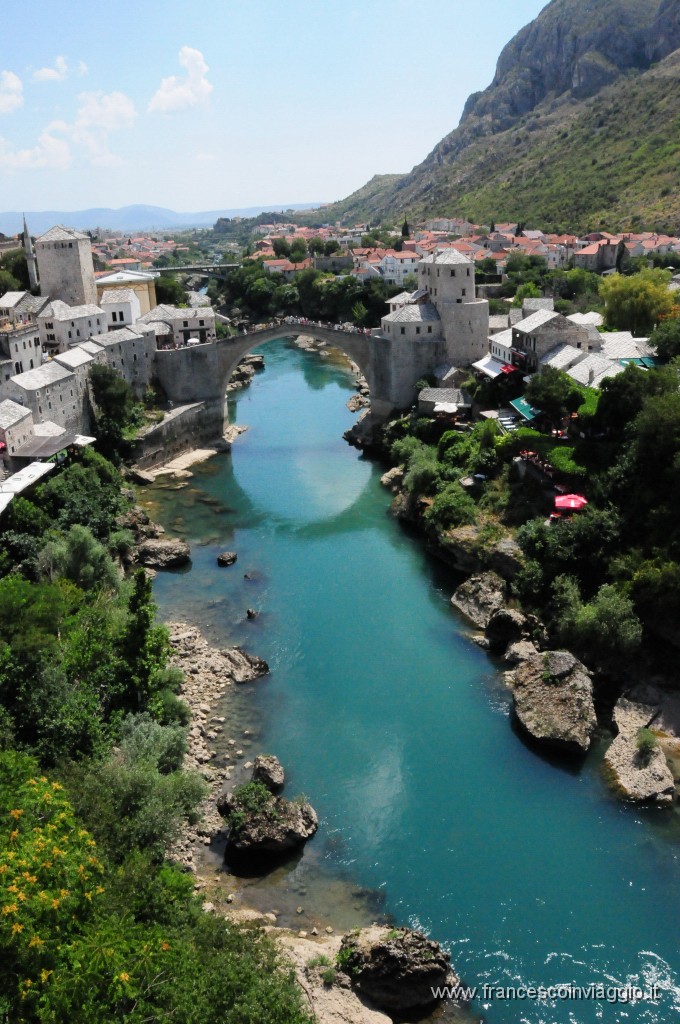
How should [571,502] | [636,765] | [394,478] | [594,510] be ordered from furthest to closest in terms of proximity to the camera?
[394,478]
[571,502]
[594,510]
[636,765]

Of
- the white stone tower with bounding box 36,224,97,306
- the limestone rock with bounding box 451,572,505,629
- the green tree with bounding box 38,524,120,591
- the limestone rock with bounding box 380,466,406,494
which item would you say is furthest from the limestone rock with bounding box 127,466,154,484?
the limestone rock with bounding box 451,572,505,629

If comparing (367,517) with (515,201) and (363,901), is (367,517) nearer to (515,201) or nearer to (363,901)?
(363,901)

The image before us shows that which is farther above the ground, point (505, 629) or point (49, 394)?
point (49, 394)

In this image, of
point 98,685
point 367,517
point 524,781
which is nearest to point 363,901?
point 524,781

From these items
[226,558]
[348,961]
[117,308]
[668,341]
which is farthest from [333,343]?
[348,961]

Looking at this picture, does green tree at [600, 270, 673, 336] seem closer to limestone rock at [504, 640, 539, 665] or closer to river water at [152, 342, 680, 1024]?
river water at [152, 342, 680, 1024]

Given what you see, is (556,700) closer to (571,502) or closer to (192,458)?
(571,502)
